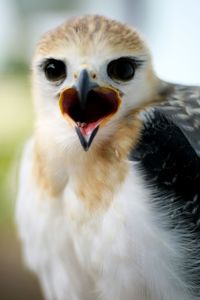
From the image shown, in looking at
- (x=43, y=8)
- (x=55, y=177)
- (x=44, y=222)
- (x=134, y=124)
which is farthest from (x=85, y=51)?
(x=43, y=8)

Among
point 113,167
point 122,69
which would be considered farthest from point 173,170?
point 122,69

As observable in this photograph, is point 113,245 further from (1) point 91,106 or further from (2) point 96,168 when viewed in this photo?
(1) point 91,106

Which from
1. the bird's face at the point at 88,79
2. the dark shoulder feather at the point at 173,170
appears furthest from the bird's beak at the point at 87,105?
the dark shoulder feather at the point at 173,170

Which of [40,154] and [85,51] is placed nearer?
[85,51]

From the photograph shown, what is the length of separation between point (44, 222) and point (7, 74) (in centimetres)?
204

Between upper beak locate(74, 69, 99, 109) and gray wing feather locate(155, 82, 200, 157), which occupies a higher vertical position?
upper beak locate(74, 69, 99, 109)

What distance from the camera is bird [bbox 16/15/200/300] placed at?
139 cm

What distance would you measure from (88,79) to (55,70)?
136 millimetres

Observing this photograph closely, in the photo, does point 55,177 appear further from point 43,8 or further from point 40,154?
point 43,8

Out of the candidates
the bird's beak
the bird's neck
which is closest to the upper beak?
the bird's beak

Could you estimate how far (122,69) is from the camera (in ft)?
4.86

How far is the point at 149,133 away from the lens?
4.72ft

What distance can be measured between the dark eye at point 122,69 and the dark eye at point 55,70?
0.10m

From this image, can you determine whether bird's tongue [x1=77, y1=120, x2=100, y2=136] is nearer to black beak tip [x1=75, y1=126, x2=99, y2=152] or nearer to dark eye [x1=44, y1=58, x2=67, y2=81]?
black beak tip [x1=75, y1=126, x2=99, y2=152]
